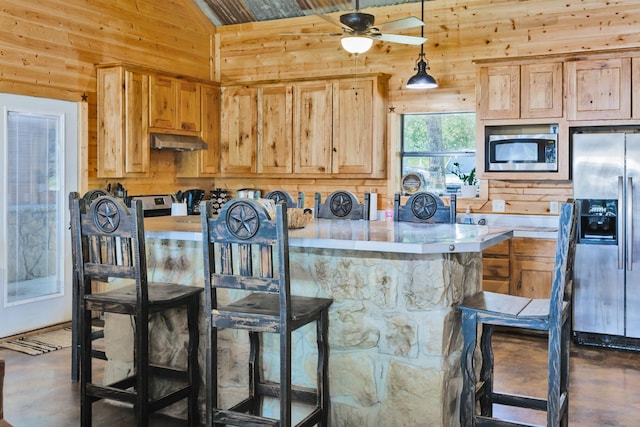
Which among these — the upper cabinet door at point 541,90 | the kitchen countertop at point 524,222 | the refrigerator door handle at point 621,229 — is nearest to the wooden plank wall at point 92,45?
the kitchen countertop at point 524,222

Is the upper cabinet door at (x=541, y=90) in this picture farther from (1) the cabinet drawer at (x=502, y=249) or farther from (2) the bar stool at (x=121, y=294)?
(2) the bar stool at (x=121, y=294)

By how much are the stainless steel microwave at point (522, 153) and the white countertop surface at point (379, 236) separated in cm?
212

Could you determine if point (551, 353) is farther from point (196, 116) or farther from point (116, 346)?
point (196, 116)

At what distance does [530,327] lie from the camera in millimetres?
2707

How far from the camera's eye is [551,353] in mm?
2662

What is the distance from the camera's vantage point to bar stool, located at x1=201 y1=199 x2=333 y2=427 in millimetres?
2602

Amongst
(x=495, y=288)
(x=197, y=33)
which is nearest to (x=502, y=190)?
(x=495, y=288)

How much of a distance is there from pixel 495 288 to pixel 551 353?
113 inches

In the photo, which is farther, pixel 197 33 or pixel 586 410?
pixel 197 33

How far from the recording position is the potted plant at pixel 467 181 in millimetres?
6090

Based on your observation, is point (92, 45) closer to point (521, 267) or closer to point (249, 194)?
point (249, 194)

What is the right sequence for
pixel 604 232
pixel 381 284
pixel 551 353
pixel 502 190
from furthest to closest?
pixel 502 190 → pixel 604 232 → pixel 381 284 → pixel 551 353

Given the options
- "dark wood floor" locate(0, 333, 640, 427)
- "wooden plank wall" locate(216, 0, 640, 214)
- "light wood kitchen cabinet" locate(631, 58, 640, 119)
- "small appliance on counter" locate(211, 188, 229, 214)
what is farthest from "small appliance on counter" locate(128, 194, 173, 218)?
"light wood kitchen cabinet" locate(631, 58, 640, 119)

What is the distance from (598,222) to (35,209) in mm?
4579
